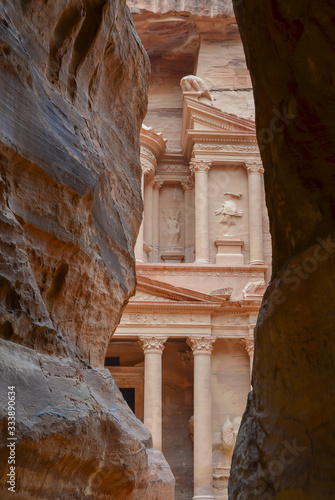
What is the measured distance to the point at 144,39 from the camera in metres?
32.0

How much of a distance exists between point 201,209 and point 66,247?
2177 centimetres

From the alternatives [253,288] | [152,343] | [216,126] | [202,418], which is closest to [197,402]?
[202,418]

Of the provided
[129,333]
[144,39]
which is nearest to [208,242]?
[129,333]

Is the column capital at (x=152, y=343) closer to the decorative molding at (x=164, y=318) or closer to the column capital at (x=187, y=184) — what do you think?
the decorative molding at (x=164, y=318)

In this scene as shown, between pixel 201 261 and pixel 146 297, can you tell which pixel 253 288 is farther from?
pixel 146 297

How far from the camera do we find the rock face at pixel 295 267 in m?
2.77

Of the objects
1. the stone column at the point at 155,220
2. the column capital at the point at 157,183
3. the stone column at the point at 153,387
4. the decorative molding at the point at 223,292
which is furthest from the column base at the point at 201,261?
the column capital at the point at 157,183

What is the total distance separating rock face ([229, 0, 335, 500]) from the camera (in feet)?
9.08

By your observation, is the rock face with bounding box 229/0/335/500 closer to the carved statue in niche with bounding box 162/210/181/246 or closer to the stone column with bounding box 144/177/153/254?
the stone column with bounding box 144/177/153/254

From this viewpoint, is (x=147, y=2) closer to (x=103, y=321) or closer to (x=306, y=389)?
(x=103, y=321)

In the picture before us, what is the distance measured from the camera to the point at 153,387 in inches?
837

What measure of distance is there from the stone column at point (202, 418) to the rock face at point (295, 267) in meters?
18.1

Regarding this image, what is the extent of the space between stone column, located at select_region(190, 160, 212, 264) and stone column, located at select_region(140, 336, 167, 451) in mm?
4678

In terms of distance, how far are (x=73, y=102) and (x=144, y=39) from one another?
28.3 metres
